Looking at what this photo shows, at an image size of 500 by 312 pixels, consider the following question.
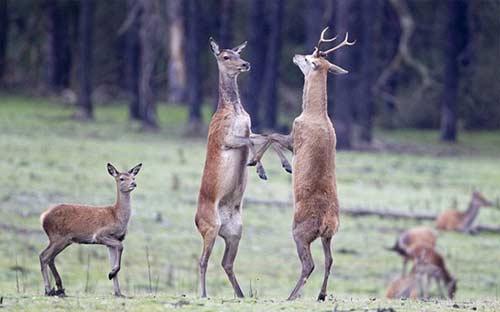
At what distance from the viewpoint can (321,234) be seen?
932 centimetres

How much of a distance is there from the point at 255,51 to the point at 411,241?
1878cm

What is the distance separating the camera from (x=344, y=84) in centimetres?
3297

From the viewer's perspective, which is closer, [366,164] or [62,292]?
Answer: [62,292]

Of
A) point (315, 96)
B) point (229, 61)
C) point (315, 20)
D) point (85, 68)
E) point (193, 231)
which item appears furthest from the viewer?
point (85, 68)

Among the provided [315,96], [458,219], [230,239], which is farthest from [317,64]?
[458,219]

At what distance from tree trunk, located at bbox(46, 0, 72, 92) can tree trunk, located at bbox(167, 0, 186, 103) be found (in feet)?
13.6

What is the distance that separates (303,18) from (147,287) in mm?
34661

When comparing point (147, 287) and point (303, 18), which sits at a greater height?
point (303, 18)

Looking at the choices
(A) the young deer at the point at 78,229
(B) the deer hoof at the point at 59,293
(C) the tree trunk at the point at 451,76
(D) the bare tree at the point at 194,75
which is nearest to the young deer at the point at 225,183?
(A) the young deer at the point at 78,229

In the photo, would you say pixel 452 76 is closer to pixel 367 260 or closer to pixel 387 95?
pixel 387 95

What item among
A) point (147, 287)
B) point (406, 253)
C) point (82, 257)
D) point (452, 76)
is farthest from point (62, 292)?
point (452, 76)

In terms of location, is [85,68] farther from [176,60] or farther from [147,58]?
[176,60]

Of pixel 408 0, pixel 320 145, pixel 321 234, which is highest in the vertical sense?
pixel 408 0

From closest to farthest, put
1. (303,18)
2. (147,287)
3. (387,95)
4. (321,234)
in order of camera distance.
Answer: (321,234) < (147,287) < (387,95) < (303,18)
